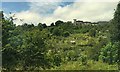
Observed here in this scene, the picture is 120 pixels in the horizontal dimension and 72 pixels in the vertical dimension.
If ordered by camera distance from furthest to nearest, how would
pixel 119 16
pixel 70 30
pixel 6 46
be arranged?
pixel 70 30, pixel 119 16, pixel 6 46

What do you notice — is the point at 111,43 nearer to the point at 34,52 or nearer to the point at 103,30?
the point at 34,52

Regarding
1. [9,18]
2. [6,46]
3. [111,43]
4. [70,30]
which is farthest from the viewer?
[70,30]

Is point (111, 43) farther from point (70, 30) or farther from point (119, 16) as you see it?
point (70, 30)

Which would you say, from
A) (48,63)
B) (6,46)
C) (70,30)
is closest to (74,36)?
(70,30)

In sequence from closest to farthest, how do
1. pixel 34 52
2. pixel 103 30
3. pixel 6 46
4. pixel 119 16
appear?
1. pixel 6 46
2. pixel 34 52
3. pixel 119 16
4. pixel 103 30

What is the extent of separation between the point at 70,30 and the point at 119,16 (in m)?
60.8

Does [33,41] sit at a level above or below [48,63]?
above

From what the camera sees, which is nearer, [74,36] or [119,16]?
[119,16]

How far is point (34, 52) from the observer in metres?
31.5

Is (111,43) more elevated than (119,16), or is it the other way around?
(119,16)

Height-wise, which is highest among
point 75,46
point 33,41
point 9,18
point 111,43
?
point 9,18

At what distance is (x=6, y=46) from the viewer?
1041 inches

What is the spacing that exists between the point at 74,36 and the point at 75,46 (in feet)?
44.8

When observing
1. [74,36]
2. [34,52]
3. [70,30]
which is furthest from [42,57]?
[70,30]
